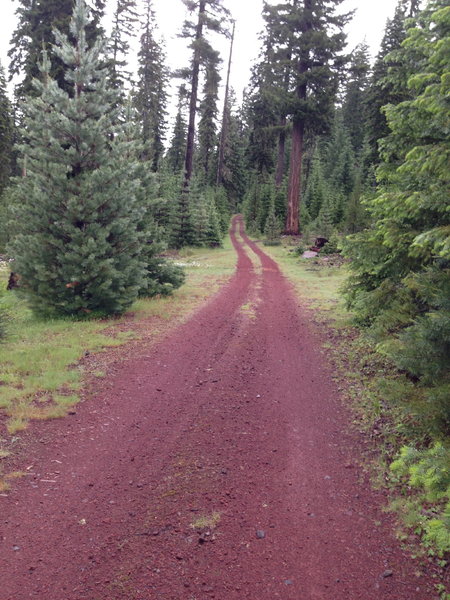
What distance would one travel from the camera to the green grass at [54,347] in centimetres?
586

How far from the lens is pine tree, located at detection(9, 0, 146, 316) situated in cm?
964

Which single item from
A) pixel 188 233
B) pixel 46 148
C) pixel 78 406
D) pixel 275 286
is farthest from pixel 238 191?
pixel 78 406

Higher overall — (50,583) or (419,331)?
(419,331)

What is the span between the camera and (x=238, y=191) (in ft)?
237

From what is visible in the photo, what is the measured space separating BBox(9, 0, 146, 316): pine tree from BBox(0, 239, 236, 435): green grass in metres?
0.94

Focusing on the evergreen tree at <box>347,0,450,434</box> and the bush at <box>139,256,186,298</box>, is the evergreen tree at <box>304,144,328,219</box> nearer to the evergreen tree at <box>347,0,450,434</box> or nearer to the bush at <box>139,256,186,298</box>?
the bush at <box>139,256,186,298</box>

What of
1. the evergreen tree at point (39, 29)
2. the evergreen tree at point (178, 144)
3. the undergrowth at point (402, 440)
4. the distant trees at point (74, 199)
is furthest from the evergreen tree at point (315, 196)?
the undergrowth at point (402, 440)

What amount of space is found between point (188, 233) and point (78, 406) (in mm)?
23633

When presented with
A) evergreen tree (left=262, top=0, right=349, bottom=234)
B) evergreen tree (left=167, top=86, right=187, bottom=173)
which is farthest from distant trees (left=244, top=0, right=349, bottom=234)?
evergreen tree (left=167, top=86, right=187, bottom=173)

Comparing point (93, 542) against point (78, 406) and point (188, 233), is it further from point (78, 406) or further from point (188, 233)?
point (188, 233)

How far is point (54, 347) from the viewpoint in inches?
323

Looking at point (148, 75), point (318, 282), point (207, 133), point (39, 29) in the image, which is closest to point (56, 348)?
point (318, 282)

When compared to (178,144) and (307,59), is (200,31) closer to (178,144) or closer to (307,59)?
(307,59)

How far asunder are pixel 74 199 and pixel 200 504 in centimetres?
777
